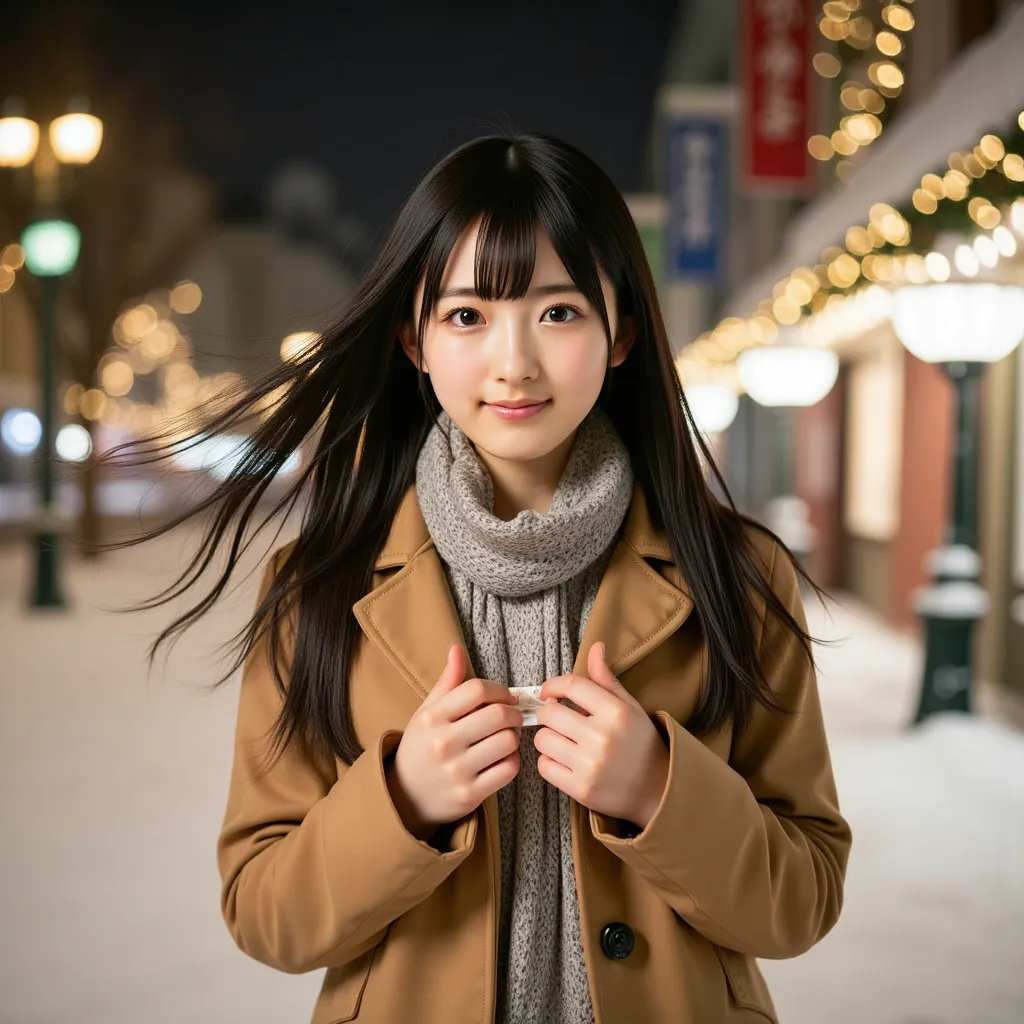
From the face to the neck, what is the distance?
0.35 feet

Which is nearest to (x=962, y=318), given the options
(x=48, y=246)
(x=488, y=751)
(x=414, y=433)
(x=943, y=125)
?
(x=943, y=125)

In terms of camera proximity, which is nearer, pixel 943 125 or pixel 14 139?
pixel 943 125

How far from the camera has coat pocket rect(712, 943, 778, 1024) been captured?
1.23 m

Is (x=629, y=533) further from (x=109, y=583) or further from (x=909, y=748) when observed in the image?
(x=109, y=583)

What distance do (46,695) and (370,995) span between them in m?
5.12

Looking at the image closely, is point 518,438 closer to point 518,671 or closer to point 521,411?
point 521,411

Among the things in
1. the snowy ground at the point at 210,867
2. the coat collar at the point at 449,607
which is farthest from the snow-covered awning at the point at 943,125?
the coat collar at the point at 449,607

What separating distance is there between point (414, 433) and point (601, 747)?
0.52 meters

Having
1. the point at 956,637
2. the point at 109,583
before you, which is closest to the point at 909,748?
the point at 956,637

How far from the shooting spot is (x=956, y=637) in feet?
16.6

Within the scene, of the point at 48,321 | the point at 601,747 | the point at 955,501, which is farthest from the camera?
the point at 48,321

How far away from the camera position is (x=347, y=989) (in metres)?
1.22

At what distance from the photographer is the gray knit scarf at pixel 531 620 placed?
1182 millimetres

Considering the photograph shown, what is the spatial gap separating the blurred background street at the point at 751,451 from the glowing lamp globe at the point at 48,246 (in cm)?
3
